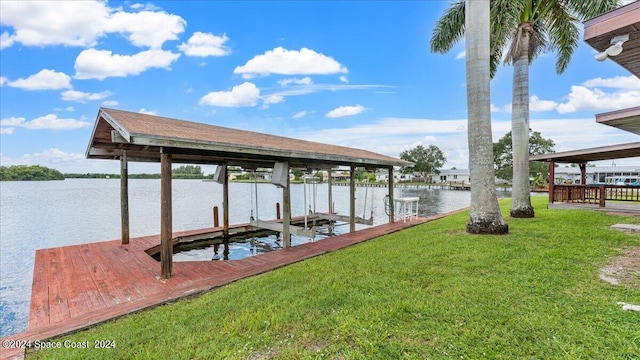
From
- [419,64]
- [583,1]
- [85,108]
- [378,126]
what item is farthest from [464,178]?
[85,108]

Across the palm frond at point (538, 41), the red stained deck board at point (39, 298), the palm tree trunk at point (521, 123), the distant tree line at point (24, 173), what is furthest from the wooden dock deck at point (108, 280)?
the distant tree line at point (24, 173)

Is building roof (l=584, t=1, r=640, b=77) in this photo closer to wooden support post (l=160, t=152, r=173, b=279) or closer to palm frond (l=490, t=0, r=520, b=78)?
palm frond (l=490, t=0, r=520, b=78)

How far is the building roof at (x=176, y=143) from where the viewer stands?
4723 millimetres

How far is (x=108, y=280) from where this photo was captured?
17.3 feet

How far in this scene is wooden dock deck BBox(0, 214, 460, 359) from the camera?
149 inches

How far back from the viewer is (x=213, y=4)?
14344 millimetres

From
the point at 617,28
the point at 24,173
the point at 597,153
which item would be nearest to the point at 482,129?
the point at 617,28

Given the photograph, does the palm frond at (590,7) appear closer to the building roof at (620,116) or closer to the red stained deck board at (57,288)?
the building roof at (620,116)

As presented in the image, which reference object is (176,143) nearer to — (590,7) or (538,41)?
(590,7)

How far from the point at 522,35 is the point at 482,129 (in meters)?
4.79

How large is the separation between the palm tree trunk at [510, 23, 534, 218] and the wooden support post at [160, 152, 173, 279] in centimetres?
1002

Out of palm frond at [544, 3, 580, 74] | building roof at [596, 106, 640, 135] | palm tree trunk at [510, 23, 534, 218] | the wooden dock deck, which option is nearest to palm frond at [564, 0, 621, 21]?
palm frond at [544, 3, 580, 74]

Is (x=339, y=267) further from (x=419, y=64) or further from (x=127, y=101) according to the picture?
(x=127, y=101)

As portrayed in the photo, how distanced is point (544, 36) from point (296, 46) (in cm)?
1299
